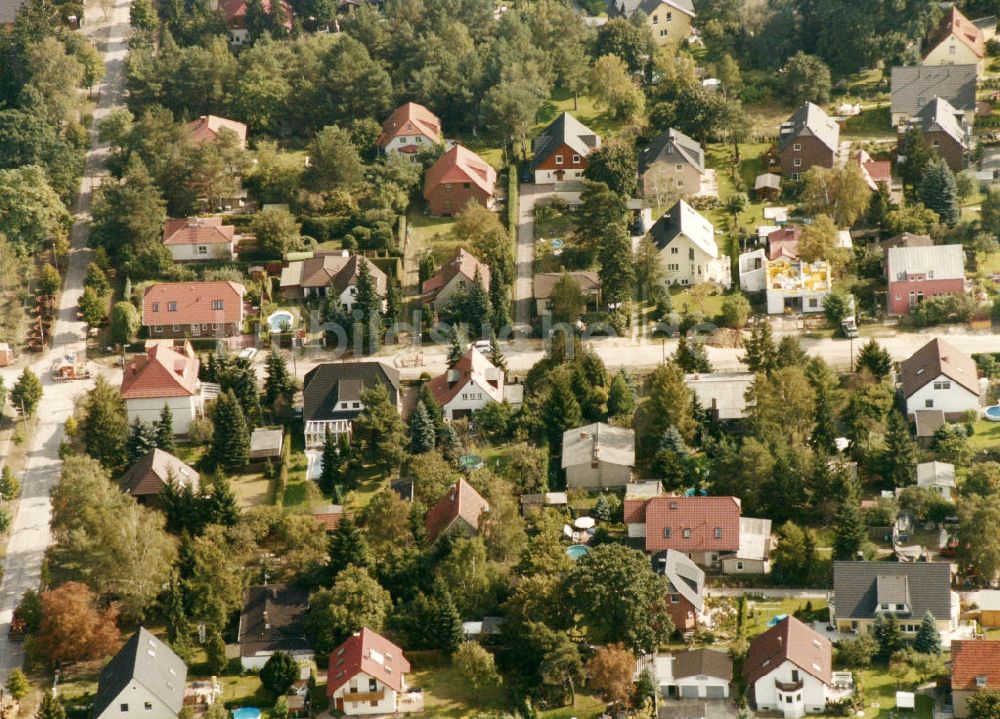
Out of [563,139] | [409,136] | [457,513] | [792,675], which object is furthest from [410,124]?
[792,675]

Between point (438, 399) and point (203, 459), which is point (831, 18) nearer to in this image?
point (438, 399)

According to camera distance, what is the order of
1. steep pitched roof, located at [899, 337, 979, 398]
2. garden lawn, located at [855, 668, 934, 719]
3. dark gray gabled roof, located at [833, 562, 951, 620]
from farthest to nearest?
steep pitched roof, located at [899, 337, 979, 398] < dark gray gabled roof, located at [833, 562, 951, 620] < garden lawn, located at [855, 668, 934, 719]

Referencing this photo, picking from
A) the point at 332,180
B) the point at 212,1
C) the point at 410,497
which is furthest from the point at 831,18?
the point at 410,497

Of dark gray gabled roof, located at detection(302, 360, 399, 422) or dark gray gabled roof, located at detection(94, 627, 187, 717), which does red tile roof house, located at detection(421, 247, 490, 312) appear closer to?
dark gray gabled roof, located at detection(302, 360, 399, 422)

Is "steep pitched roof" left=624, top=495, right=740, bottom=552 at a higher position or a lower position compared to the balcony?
higher

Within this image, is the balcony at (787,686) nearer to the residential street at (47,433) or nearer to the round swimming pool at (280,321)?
the residential street at (47,433)

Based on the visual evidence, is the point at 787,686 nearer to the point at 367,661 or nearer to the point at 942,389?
the point at 367,661

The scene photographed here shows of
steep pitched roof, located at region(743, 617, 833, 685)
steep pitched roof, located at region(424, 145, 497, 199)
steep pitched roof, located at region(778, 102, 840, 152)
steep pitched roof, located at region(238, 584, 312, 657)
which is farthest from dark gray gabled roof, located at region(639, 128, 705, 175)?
steep pitched roof, located at region(743, 617, 833, 685)
